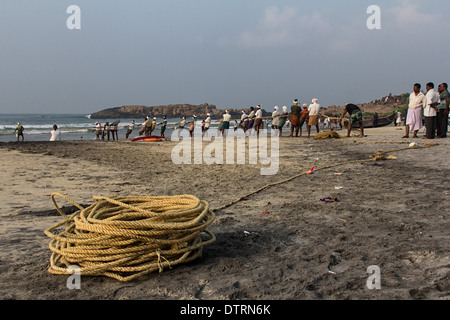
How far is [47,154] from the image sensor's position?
11.6 meters

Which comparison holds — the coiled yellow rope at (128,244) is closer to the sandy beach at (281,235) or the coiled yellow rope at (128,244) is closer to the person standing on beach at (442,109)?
the sandy beach at (281,235)

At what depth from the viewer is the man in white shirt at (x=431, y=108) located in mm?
11586

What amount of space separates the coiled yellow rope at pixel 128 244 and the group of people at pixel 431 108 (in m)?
11.0

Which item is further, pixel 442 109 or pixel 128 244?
pixel 442 109

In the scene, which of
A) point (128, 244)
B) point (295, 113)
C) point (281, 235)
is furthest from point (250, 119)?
point (128, 244)

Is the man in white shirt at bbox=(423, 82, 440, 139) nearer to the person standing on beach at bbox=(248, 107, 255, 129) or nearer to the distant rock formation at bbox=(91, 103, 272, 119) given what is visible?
the person standing on beach at bbox=(248, 107, 255, 129)

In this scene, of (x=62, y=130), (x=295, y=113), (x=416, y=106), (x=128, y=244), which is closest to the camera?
(x=128, y=244)

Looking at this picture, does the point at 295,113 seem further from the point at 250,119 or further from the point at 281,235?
the point at 281,235

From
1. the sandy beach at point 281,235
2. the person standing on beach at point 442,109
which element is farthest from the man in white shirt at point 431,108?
the sandy beach at point 281,235

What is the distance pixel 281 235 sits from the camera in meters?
3.77

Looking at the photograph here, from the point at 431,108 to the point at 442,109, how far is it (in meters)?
0.80

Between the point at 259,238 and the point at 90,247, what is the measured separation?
1.61m
